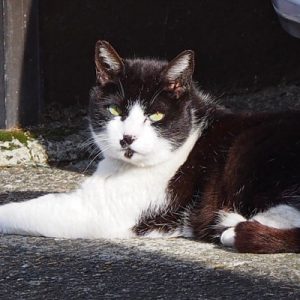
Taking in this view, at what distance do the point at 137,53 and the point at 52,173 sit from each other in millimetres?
1146

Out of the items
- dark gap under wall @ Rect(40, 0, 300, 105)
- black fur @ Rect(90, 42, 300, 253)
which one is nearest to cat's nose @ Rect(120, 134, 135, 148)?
black fur @ Rect(90, 42, 300, 253)

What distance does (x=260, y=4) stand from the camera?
6164 mm

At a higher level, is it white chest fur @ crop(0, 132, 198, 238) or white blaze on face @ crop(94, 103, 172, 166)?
white blaze on face @ crop(94, 103, 172, 166)

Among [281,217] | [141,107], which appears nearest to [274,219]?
[281,217]

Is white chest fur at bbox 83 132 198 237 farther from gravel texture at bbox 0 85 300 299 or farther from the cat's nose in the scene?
the cat's nose

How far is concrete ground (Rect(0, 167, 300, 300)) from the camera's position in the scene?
2990mm

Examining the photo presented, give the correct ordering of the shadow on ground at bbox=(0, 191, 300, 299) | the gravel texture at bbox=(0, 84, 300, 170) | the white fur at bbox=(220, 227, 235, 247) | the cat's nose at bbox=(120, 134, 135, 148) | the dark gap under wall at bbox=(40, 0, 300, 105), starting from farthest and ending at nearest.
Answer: the dark gap under wall at bbox=(40, 0, 300, 105), the gravel texture at bbox=(0, 84, 300, 170), the cat's nose at bbox=(120, 134, 135, 148), the white fur at bbox=(220, 227, 235, 247), the shadow on ground at bbox=(0, 191, 300, 299)

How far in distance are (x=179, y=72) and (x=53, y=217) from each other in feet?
2.59

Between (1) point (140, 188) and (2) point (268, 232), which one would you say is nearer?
(2) point (268, 232)

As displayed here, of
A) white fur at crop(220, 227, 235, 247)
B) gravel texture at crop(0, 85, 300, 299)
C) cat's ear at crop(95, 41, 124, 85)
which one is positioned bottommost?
gravel texture at crop(0, 85, 300, 299)

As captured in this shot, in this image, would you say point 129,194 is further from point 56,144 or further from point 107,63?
point 56,144

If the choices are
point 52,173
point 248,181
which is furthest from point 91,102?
point 52,173

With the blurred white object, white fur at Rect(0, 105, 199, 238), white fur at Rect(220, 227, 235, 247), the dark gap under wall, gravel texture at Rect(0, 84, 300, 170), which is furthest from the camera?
the dark gap under wall

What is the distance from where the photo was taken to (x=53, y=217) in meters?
3.70
